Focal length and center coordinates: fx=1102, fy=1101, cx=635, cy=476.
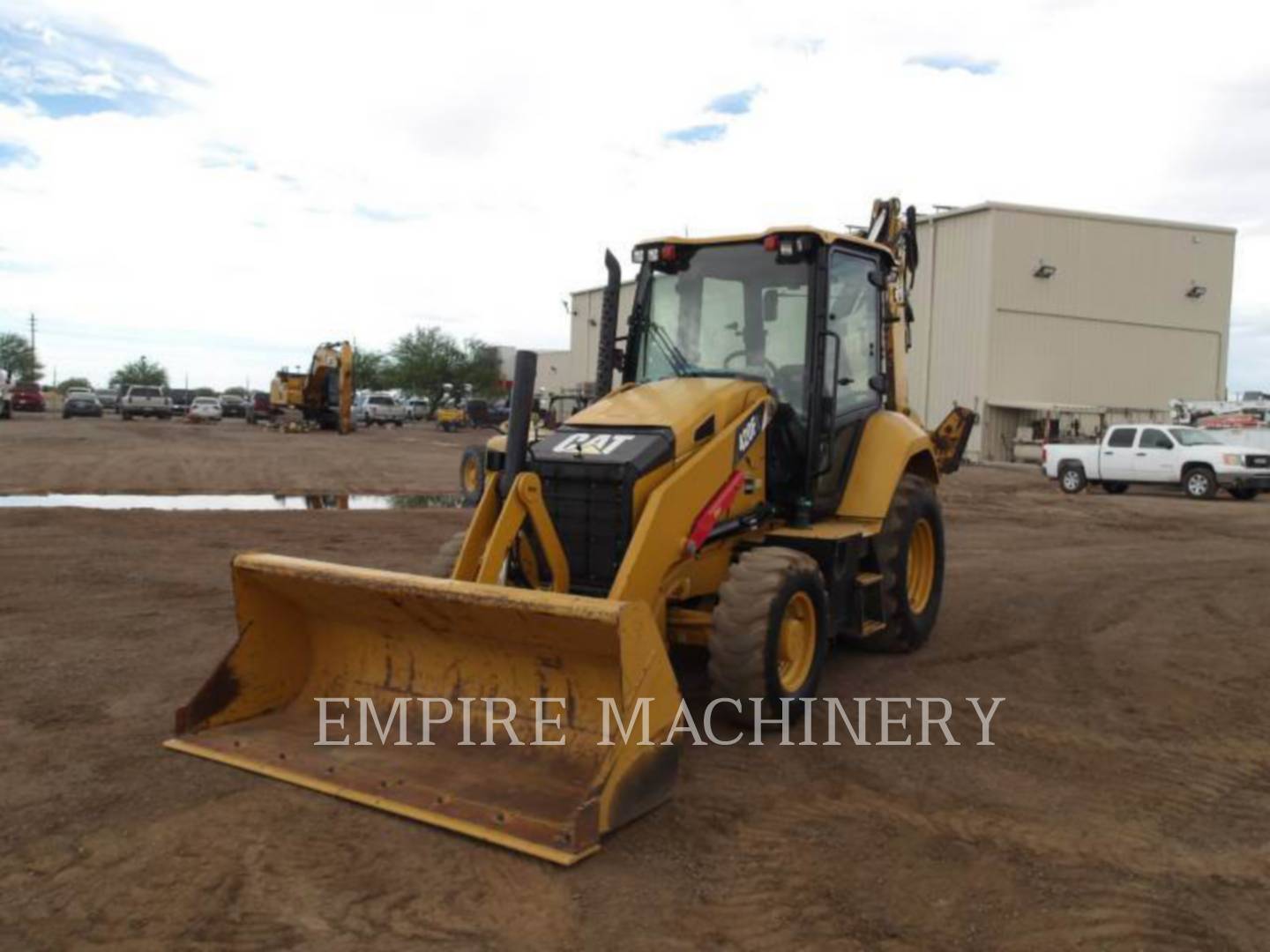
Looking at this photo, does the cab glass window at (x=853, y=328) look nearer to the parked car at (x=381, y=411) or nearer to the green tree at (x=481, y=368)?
the parked car at (x=381, y=411)

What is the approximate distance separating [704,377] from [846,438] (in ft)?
3.62

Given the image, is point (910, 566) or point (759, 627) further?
point (910, 566)

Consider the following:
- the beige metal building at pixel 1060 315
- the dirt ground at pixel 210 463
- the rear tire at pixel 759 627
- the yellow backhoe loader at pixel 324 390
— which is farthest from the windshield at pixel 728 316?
the yellow backhoe loader at pixel 324 390

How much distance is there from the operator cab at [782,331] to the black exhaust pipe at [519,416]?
1.52 metres

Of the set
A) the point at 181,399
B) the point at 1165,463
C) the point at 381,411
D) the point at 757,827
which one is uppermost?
the point at 181,399

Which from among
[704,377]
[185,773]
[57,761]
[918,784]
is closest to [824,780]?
[918,784]

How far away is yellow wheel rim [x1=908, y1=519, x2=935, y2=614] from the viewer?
26.5 feet

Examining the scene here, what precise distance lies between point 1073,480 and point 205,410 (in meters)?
40.6

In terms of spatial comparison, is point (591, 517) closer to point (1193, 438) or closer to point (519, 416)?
point (519, 416)

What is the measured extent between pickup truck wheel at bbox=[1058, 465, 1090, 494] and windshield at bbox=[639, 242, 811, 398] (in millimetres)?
20778

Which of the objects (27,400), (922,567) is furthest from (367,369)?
(922,567)

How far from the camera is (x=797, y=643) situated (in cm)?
600

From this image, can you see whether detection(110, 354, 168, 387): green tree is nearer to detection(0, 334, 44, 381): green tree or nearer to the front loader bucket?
detection(0, 334, 44, 381): green tree

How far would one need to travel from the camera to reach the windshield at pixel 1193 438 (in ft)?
78.0
